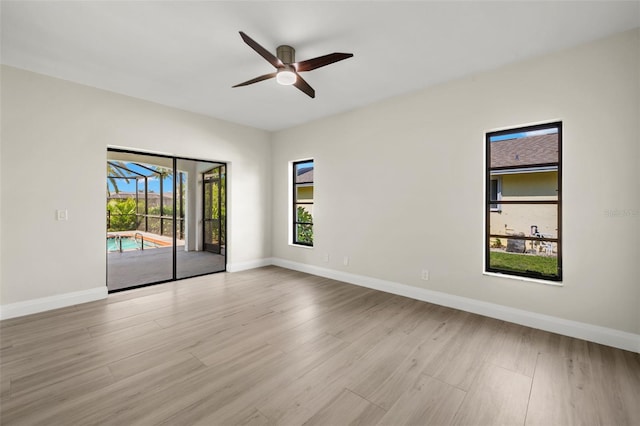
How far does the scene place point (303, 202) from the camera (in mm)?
5625

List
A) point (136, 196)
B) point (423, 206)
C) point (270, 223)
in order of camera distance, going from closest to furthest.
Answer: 1. point (423, 206)
2. point (136, 196)
3. point (270, 223)

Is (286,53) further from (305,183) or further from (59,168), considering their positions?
(59,168)

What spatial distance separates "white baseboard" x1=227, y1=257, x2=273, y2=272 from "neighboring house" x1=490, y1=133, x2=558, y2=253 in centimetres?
429

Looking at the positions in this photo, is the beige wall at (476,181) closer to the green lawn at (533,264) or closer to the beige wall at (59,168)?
the green lawn at (533,264)

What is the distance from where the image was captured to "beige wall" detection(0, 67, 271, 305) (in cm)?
316

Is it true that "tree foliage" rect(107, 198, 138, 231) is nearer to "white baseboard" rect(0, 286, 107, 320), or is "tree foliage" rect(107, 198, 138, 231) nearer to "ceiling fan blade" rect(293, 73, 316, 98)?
"white baseboard" rect(0, 286, 107, 320)

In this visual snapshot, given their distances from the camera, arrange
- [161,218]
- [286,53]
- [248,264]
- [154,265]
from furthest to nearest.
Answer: [248,264] < [154,265] < [161,218] < [286,53]

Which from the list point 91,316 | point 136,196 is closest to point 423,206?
point 91,316

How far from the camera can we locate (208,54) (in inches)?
115

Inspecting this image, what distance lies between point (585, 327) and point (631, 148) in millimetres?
1765

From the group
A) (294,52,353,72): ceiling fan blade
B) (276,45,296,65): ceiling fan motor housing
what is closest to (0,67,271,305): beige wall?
(276,45,296,65): ceiling fan motor housing

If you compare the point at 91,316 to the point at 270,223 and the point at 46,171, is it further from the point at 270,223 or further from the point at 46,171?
the point at 270,223

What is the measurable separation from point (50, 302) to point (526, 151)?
6.14m

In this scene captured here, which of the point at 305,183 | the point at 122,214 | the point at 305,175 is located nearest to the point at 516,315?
the point at 305,183
